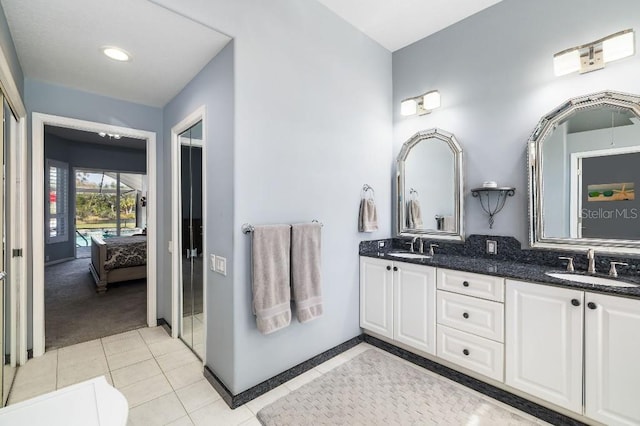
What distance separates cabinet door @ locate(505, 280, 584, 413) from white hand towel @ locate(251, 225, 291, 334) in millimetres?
1512

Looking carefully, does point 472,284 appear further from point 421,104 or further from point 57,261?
point 57,261

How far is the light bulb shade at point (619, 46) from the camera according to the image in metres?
1.85

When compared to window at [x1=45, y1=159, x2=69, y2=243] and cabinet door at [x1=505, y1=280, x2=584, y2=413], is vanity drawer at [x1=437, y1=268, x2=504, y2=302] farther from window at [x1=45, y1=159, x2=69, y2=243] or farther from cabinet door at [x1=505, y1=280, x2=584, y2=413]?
window at [x1=45, y1=159, x2=69, y2=243]

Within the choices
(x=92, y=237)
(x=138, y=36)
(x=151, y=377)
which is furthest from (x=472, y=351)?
(x=92, y=237)

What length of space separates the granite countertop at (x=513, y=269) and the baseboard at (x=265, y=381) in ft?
3.19

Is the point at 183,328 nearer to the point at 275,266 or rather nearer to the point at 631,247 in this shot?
the point at 275,266

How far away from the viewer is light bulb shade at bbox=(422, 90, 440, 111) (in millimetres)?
2781

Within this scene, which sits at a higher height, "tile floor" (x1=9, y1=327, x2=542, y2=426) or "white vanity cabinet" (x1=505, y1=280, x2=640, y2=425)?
"white vanity cabinet" (x1=505, y1=280, x2=640, y2=425)

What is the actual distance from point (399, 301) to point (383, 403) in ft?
2.64

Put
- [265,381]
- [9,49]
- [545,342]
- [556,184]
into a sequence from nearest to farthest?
[545,342]
[9,49]
[265,381]
[556,184]

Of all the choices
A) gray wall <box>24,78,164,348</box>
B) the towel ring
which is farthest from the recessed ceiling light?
the towel ring

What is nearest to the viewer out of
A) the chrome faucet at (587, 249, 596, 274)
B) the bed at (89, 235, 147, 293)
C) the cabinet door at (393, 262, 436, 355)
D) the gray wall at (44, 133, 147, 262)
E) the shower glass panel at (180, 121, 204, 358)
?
the chrome faucet at (587, 249, 596, 274)

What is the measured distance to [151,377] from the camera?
7.47 ft

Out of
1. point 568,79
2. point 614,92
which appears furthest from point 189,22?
point 614,92
